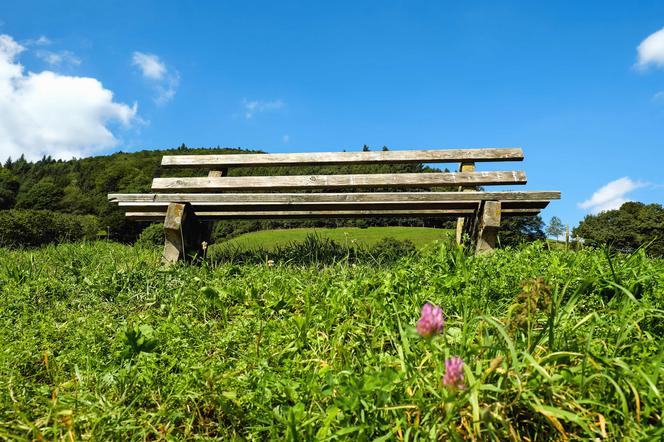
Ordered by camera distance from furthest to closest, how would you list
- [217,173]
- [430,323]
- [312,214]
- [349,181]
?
[312,214], [217,173], [349,181], [430,323]

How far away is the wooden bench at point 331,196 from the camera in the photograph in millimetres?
5391

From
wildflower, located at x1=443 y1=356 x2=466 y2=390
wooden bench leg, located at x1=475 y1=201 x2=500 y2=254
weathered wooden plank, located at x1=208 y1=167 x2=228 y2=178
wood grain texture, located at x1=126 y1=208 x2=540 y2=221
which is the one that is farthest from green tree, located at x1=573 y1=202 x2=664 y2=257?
wildflower, located at x1=443 y1=356 x2=466 y2=390

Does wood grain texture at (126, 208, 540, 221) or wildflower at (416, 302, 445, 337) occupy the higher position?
wood grain texture at (126, 208, 540, 221)

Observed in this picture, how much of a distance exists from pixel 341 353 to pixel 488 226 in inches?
125

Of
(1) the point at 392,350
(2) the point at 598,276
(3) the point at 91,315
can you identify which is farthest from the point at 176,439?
(2) the point at 598,276

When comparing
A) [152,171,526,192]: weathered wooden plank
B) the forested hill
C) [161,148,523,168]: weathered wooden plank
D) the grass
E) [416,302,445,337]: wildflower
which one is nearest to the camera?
[416,302,445,337]: wildflower

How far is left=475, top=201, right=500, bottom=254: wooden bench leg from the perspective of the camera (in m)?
5.18

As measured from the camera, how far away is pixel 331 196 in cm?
542

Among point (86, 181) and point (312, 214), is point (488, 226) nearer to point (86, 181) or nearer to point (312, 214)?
point (312, 214)

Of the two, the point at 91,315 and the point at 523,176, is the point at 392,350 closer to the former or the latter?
the point at 91,315

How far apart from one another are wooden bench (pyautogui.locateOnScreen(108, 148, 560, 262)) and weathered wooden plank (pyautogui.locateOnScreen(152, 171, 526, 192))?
11 millimetres

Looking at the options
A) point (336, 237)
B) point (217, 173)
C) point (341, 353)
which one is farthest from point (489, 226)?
point (336, 237)

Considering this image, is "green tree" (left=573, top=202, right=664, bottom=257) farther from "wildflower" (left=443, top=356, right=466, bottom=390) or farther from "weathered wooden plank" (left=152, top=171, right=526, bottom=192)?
"wildflower" (left=443, top=356, right=466, bottom=390)

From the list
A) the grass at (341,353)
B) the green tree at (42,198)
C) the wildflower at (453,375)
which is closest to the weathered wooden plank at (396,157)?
the grass at (341,353)
